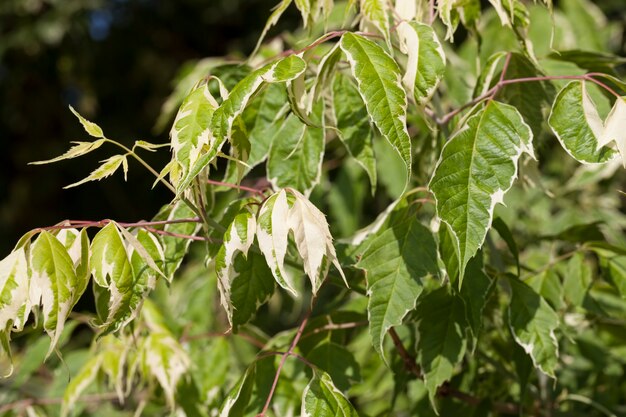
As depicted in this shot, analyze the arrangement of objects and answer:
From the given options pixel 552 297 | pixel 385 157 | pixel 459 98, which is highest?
pixel 459 98

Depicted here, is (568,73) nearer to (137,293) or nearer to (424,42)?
(424,42)

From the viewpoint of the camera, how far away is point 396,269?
1.01m

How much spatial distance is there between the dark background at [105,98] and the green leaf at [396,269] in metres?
3.11

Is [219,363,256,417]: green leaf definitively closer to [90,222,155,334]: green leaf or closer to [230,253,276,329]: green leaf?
[230,253,276,329]: green leaf

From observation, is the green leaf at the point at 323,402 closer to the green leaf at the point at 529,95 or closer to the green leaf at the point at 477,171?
the green leaf at the point at 477,171

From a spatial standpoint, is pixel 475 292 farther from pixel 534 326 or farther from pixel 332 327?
pixel 332 327

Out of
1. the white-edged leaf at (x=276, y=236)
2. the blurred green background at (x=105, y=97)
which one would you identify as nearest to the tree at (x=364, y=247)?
the white-edged leaf at (x=276, y=236)

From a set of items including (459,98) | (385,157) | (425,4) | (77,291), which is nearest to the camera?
(77,291)

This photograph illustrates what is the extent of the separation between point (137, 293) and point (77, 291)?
2.9 inches

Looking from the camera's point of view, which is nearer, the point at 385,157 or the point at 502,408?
the point at 502,408

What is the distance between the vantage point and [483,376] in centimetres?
134

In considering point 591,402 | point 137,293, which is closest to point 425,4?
point 137,293

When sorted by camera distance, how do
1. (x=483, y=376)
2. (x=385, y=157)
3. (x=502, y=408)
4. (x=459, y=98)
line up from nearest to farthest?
(x=502, y=408)
(x=483, y=376)
(x=459, y=98)
(x=385, y=157)

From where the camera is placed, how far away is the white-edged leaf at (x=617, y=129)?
2.93 ft
